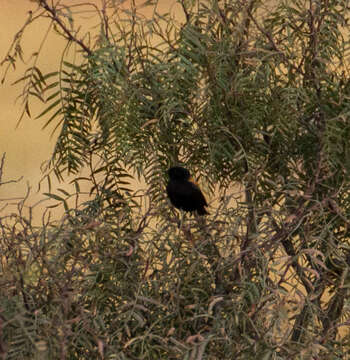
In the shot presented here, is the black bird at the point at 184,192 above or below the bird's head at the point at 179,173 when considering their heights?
below

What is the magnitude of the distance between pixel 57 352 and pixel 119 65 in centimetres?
101

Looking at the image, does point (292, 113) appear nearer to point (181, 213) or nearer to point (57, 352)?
point (181, 213)

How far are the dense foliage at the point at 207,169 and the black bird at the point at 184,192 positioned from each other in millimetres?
50

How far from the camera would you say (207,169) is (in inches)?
116

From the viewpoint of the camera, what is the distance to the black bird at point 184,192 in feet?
8.84

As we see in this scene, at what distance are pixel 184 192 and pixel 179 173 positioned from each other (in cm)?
7

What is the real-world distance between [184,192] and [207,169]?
0.85 feet

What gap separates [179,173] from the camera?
2701 millimetres

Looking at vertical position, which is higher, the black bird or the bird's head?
the bird's head

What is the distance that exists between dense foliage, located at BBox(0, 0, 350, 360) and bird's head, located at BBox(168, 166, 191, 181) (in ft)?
0.17

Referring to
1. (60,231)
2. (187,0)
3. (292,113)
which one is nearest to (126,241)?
(60,231)

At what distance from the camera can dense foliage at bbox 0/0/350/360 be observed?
2.26 meters

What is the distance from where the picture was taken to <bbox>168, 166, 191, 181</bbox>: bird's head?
269 centimetres

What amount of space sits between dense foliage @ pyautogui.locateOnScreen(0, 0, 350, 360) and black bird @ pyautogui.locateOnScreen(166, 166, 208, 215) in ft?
0.17
